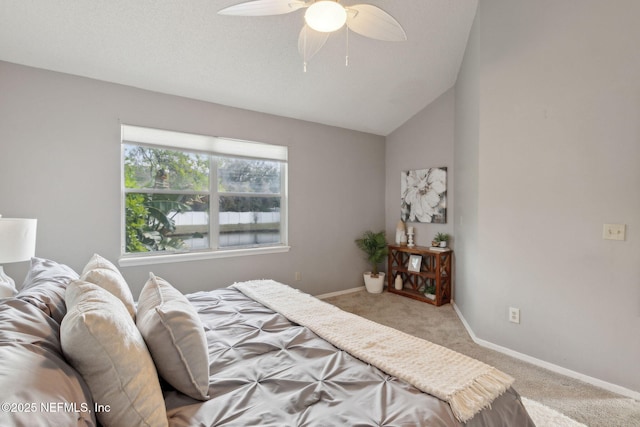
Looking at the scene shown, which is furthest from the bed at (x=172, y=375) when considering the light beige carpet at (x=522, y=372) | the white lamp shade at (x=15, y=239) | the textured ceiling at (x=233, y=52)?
the textured ceiling at (x=233, y=52)

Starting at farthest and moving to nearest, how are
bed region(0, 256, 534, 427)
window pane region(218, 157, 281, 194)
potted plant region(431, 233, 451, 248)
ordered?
potted plant region(431, 233, 451, 248) → window pane region(218, 157, 281, 194) → bed region(0, 256, 534, 427)

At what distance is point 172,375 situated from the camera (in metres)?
1.04

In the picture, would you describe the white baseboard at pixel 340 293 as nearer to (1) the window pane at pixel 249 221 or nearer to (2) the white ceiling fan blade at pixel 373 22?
(1) the window pane at pixel 249 221

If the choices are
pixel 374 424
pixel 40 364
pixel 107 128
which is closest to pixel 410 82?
pixel 107 128

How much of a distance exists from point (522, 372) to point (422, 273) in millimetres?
1808

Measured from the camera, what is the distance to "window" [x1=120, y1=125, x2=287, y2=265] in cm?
299

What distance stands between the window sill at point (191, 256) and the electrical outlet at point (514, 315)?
2428 millimetres

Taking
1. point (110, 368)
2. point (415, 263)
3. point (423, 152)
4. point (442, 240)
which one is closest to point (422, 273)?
point (415, 263)

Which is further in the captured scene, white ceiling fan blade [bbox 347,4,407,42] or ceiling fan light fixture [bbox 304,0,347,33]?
white ceiling fan blade [bbox 347,4,407,42]

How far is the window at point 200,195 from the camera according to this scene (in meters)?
2.99

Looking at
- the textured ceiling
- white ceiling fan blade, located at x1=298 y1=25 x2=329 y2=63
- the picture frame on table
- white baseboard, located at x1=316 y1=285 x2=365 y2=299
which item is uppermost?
the textured ceiling

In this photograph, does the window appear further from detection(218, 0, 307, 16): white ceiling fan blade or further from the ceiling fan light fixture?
the ceiling fan light fixture

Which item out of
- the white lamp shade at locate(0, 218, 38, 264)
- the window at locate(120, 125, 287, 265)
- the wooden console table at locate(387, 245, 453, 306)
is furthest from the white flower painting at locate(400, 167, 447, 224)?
the white lamp shade at locate(0, 218, 38, 264)

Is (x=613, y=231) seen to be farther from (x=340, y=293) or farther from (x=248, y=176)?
(x=248, y=176)
